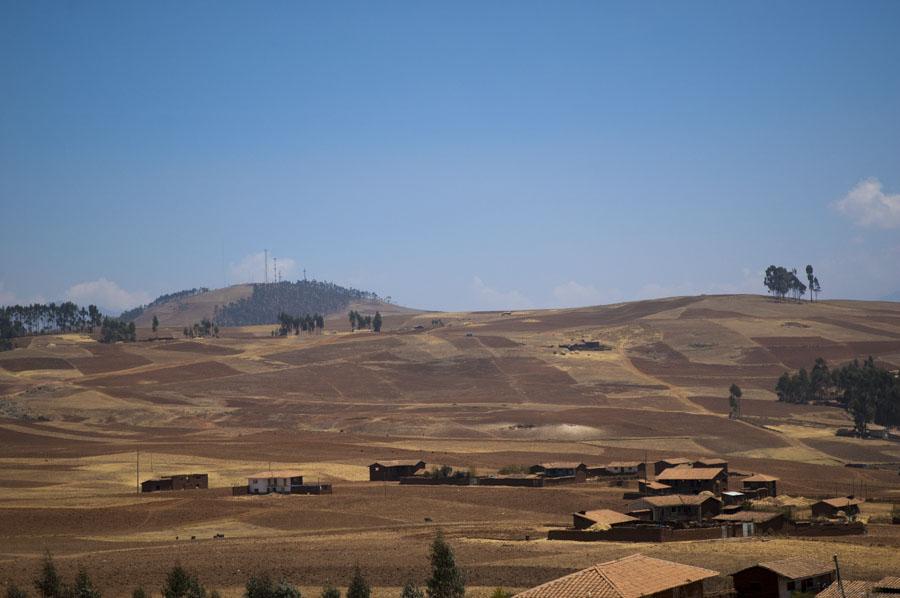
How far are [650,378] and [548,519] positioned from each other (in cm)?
9457

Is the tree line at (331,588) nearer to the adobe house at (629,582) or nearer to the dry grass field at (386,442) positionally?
the dry grass field at (386,442)

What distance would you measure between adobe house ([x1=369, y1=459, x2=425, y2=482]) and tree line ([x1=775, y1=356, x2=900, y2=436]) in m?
52.5

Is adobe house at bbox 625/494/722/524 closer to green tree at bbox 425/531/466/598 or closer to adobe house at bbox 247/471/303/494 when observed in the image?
green tree at bbox 425/531/466/598

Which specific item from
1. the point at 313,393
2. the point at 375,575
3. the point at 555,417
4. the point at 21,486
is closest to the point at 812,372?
the point at 555,417

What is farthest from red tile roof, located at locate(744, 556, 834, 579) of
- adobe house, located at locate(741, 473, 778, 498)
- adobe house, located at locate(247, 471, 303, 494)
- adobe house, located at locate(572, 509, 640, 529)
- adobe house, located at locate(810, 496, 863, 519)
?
adobe house, located at locate(247, 471, 303, 494)

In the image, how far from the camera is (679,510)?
6638 cm

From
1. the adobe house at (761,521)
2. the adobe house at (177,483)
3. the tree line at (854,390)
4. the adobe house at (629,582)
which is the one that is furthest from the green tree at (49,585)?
the tree line at (854,390)

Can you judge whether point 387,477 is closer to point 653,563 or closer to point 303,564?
point 303,564

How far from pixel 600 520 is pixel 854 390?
274 ft

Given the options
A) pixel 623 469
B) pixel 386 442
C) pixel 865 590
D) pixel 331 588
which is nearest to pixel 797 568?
pixel 865 590

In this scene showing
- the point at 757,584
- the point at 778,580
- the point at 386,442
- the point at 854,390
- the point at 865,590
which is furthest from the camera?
the point at 854,390

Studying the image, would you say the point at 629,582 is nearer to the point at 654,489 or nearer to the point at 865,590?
the point at 865,590

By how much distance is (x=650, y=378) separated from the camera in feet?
531

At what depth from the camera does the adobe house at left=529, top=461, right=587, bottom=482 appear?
89.8 meters
